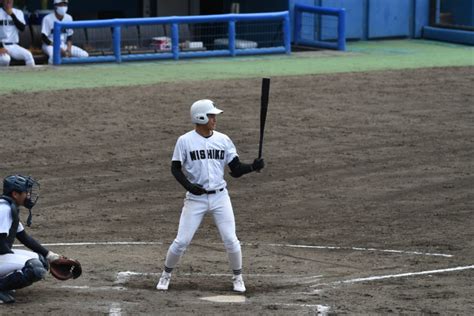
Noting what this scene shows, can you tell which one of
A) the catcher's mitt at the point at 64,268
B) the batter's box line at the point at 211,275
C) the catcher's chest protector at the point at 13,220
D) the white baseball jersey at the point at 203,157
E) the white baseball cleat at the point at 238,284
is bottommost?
the batter's box line at the point at 211,275

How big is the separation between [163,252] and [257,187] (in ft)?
10.4

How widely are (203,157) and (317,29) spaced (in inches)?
628

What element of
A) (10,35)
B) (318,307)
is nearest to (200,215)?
(318,307)

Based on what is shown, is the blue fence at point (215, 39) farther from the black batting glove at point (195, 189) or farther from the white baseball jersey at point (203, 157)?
the black batting glove at point (195, 189)

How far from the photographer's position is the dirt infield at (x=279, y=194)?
31.6ft

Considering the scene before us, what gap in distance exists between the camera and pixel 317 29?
82.9 ft

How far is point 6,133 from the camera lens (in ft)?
53.4

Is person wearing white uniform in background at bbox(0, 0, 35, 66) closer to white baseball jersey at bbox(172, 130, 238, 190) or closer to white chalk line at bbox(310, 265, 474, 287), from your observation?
white baseball jersey at bbox(172, 130, 238, 190)

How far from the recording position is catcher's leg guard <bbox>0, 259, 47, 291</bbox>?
903 cm

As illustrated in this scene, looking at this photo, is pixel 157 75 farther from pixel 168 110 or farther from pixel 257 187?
pixel 257 187

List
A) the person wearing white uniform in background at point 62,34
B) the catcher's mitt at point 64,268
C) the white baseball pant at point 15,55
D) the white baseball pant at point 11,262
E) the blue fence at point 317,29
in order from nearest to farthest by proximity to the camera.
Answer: the white baseball pant at point 11,262 → the catcher's mitt at point 64,268 → the white baseball pant at point 15,55 → the person wearing white uniform in background at point 62,34 → the blue fence at point 317,29

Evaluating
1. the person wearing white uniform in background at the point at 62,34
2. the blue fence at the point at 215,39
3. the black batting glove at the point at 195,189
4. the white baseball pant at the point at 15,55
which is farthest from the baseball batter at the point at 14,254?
the person wearing white uniform in background at the point at 62,34

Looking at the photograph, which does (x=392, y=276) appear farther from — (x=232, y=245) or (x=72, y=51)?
(x=72, y=51)

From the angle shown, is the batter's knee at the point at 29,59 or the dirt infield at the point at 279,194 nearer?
the dirt infield at the point at 279,194
